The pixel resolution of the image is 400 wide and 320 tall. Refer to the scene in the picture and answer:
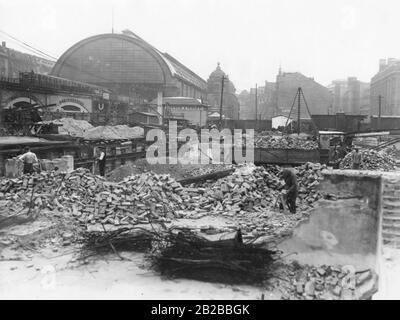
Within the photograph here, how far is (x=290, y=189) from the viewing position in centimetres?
1084

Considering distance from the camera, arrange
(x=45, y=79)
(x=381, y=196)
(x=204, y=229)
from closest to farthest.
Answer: (x=381, y=196)
(x=204, y=229)
(x=45, y=79)

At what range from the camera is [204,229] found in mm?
9258

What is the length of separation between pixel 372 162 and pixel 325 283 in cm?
1451

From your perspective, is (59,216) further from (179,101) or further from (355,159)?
(179,101)

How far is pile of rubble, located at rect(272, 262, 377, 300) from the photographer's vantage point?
6.26m

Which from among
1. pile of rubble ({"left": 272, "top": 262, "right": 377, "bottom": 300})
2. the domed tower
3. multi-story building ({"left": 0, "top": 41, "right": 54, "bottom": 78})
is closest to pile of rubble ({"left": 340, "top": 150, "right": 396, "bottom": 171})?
pile of rubble ({"left": 272, "top": 262, "right": 377, "bottom": 300})

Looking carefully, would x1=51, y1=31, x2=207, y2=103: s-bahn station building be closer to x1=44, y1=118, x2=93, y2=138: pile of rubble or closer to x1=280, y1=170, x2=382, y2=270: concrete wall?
x1=44, y1=118, x2=93, y2=138: pile of rubble

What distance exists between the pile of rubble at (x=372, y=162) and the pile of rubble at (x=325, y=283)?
38.3 feet

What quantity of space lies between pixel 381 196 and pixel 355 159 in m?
9.75

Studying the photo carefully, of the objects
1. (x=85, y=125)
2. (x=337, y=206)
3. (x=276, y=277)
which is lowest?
(x=276, y=277)

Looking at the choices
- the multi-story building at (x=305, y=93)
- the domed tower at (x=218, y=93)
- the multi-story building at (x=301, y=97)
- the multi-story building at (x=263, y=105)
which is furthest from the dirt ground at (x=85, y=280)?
the domed tower at (x=218, y=93)

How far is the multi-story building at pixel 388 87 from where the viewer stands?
49350 mm
